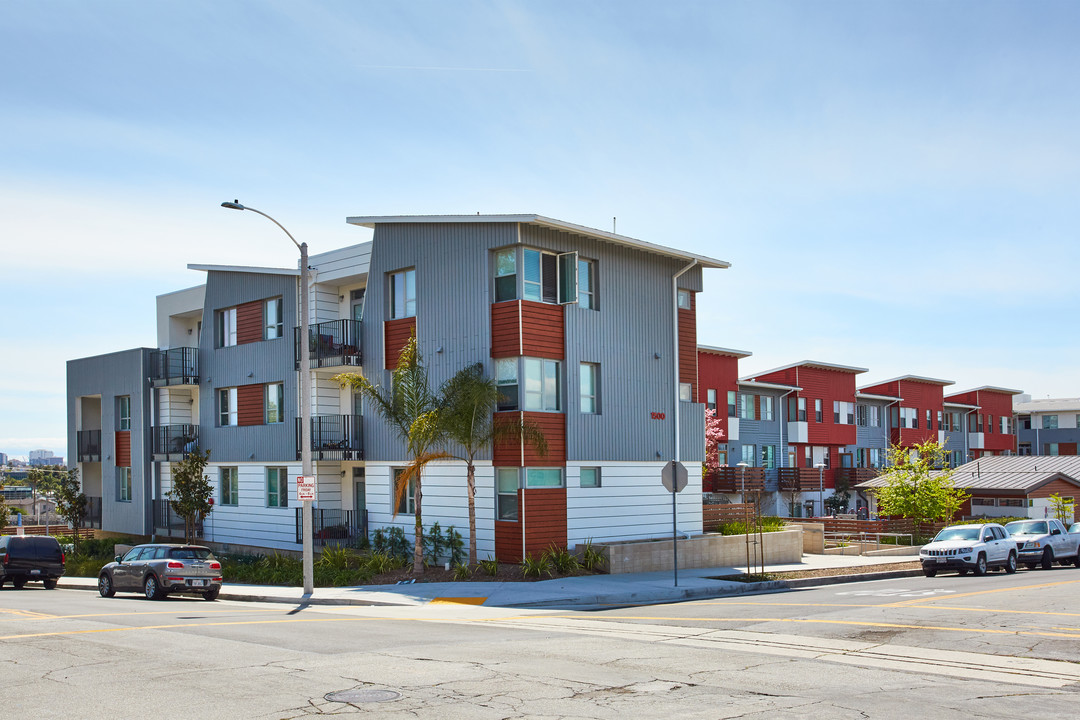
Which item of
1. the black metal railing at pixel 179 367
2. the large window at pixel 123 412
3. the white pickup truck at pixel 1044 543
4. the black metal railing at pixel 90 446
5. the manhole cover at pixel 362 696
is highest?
the black metal railing at pixel 179 367

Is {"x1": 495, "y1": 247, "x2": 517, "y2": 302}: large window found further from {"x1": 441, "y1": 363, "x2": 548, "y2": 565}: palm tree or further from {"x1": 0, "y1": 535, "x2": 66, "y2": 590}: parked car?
{"x1": 0, "y1": 535, "x2": 66, "y2": 590}: parked car

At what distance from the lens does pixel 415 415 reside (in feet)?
81.6

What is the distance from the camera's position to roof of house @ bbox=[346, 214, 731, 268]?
25.1 metres

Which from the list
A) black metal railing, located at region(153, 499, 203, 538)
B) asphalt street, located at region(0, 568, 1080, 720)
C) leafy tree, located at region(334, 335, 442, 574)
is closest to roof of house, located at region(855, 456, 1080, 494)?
leafy tree, located at region(334, 335, 442, 574)

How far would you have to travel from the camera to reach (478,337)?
25.9 m

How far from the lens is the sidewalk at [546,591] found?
20359 millimetres

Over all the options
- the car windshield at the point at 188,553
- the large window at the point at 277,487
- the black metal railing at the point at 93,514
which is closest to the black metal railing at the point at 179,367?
the large window at the point at 277,487

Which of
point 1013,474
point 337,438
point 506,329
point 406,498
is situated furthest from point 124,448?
point 1013,474

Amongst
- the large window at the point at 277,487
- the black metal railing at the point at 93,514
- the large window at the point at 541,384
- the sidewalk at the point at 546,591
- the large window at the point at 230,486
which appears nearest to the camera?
the sidewalk at the point at 546,591

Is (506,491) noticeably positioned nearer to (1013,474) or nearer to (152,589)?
(152,589)

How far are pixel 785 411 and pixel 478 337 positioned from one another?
3559 cm

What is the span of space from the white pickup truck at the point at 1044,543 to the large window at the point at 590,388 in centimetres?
1391

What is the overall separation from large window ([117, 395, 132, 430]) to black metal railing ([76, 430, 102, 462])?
2.20m

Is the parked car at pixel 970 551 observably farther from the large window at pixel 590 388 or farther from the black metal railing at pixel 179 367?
the black metal railing at pixel 179 367
